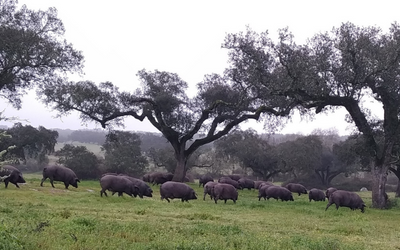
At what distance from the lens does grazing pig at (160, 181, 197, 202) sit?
2580cm

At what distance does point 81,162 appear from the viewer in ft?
185

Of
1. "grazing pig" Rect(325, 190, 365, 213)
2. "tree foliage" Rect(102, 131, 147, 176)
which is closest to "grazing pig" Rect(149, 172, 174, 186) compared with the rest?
"tree foliage" Rect(102, 131, 147, 176)

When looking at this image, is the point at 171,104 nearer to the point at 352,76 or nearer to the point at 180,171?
the point at 180,171

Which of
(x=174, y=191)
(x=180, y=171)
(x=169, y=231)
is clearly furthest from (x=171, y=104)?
(x=169, y=231)

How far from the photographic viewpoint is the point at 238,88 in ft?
131

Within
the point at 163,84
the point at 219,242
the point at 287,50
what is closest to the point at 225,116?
the point at 163,84

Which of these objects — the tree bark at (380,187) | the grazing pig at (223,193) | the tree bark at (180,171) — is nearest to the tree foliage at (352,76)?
the tree bark at (380,187)

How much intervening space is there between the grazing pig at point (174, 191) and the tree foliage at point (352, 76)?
31.5 ft

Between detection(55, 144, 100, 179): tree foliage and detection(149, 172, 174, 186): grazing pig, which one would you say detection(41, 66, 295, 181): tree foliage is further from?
detection(55, 144, 100, 179): tree foliage

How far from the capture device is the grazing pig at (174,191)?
84.6 ft

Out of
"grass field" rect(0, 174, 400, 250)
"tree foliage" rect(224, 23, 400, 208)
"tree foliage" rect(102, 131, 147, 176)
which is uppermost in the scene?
"tree foliage" rect(224, 23, 400, 208)

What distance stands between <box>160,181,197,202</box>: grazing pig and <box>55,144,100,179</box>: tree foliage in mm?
32388

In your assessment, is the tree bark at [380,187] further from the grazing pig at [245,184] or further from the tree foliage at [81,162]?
the tree foliage at [81,162]

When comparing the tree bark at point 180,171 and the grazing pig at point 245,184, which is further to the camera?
the grazing pig at point 245,184
